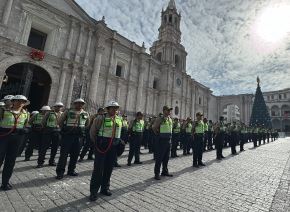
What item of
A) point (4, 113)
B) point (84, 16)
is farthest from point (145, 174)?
point (84, 16)

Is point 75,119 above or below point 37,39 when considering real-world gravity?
below

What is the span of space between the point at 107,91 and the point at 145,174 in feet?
56.4

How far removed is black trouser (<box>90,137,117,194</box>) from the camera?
372 cm

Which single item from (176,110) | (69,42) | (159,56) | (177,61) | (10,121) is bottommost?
(10,121)

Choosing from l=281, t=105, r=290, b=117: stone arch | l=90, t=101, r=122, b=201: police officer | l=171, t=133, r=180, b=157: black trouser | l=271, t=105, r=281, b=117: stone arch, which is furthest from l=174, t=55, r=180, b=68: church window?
l=271, t=105, r=281, b=117: stone arch

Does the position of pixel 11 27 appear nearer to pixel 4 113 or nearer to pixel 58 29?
pixel 58 29

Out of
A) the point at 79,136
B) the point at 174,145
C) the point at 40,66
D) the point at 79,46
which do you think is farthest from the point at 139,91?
the point at 79,136

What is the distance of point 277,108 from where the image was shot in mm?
67688

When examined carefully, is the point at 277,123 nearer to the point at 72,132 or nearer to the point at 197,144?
the point at 197,144

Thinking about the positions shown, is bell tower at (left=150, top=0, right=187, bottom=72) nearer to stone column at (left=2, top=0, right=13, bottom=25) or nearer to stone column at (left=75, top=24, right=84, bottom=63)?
stone column at (left=75, top=24, right=84, bottom=63)

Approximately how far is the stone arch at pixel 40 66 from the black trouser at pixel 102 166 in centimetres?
1500

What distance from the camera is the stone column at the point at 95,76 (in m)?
20.1

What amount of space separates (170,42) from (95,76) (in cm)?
1747

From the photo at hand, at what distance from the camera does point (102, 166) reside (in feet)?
12.6
